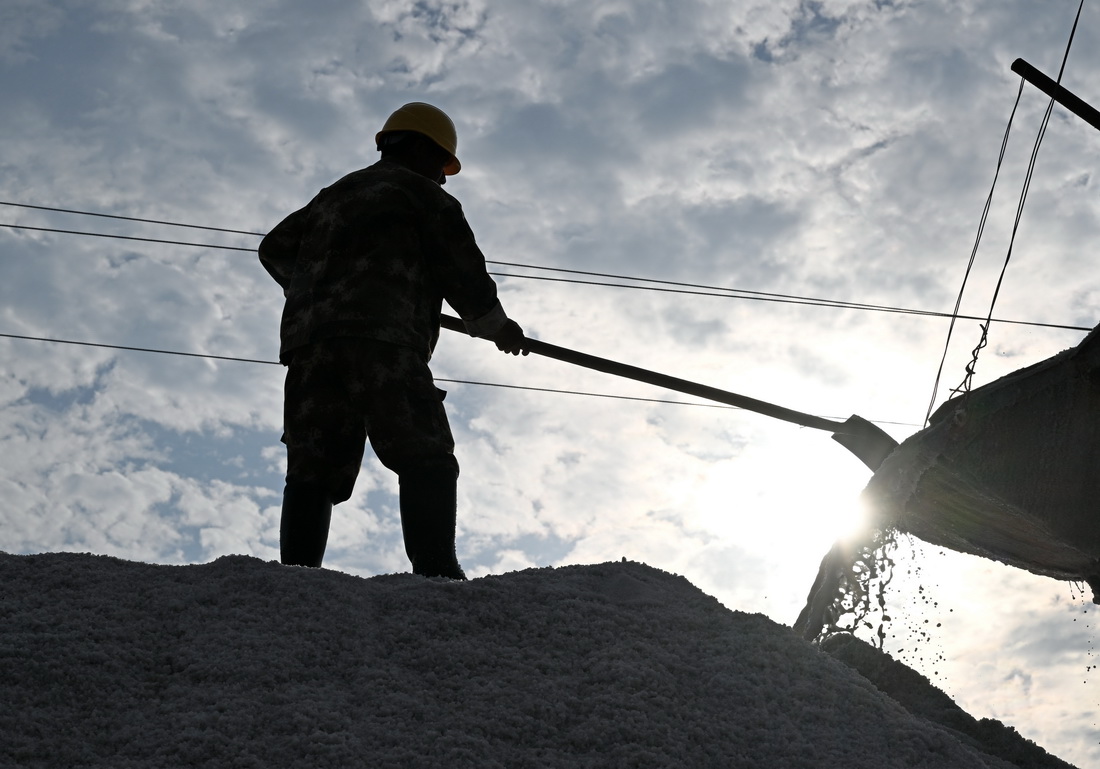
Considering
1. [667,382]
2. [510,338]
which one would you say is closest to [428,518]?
[510,338]

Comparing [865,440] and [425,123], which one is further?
[865,440]

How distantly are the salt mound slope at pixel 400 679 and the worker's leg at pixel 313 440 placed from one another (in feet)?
1.68

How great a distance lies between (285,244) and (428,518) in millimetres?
1303

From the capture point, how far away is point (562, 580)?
334 cm

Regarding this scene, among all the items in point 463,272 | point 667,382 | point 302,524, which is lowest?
point 302,524

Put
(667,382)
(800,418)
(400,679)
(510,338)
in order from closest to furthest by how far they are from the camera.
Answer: (400,679), (510,338), (667,382), (800,418)

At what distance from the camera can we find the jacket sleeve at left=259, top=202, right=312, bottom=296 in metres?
4.00

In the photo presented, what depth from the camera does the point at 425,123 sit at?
406 cm

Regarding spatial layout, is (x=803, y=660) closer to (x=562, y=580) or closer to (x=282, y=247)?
(x=562, y=580)

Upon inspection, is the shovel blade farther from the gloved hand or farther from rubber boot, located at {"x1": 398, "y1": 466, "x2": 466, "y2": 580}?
rubber boot, located at {"x1": 398, "y1": 466, "x2": 466, "y2": 580}

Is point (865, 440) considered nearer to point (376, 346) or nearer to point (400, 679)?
point (376, 346)

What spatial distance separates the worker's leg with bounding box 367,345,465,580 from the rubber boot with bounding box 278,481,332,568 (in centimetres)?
32

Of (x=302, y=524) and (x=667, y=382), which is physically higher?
(x=667, y=382)

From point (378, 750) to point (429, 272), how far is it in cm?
203
